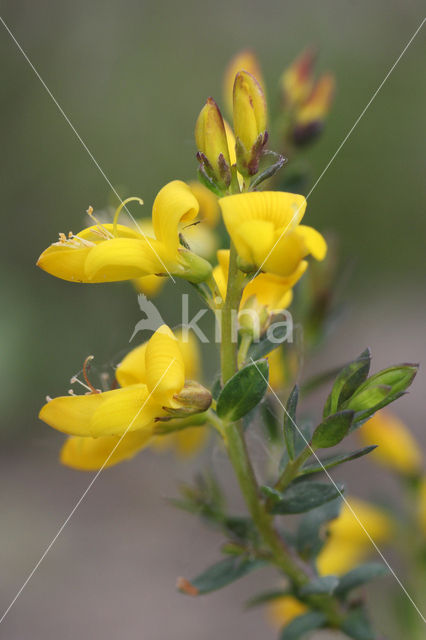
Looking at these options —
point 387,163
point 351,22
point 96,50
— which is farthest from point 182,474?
point 351,22

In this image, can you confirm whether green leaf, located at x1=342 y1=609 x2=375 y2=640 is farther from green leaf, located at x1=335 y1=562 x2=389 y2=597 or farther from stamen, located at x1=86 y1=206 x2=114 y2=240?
stamen, located at x1=86 y1=206 x2=114 y2=240

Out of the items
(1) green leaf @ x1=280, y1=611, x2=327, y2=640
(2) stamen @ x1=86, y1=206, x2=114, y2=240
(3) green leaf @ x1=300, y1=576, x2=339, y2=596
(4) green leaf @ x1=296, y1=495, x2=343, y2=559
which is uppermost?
(2) stamen @ x1=86, y1=206, x2=114, y2=240

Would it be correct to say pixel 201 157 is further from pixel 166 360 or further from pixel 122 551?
pixel 122 551

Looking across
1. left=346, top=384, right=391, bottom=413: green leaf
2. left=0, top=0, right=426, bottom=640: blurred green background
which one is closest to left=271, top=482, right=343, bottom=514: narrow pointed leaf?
left=346, top=384, right=391, bottom=413: green leaf

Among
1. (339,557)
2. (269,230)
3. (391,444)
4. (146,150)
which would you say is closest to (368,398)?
(269,230)

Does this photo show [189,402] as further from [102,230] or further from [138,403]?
[102,230]
